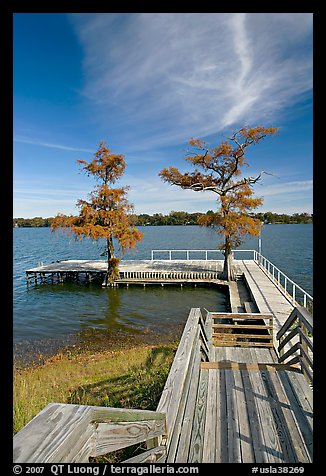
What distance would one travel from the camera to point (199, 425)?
2807 mm

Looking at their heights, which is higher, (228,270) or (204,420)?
(204,420)

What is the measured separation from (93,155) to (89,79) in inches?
720

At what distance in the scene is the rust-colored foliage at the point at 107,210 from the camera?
783 inches

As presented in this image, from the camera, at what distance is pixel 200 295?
59.0 ft

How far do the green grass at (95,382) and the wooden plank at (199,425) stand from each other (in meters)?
1.61

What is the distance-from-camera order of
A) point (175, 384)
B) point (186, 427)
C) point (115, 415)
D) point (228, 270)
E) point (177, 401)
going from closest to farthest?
point (115, 415) → point (177, 401) → point (175, 384) → point (186, 427) → point (228, 270)

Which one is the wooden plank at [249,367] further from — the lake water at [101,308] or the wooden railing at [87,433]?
the lake water at [101,308]

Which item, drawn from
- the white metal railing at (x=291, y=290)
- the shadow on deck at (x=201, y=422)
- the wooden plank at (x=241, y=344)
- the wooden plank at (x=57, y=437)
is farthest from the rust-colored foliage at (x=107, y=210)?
A: the wooden plank at (x=57, y=437)

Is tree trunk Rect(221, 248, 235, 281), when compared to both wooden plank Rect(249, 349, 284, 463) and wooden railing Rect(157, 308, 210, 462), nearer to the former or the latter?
wooden plank Rect(249, 349, 284, 463)

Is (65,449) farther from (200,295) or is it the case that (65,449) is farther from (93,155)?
(93,155)

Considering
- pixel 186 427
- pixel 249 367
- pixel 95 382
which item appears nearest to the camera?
pixel 186 427

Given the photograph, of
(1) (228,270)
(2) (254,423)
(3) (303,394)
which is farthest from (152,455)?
(1) (228,270)

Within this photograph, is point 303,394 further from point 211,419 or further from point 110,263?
point 110,263

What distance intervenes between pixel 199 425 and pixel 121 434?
68.3 inches
